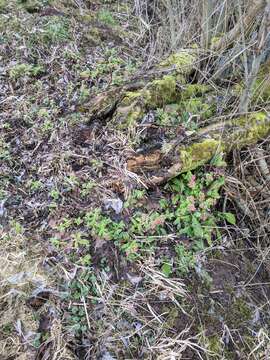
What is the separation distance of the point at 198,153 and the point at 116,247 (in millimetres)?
917

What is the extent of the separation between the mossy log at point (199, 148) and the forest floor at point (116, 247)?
0.08 metres

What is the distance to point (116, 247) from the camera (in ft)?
7.76

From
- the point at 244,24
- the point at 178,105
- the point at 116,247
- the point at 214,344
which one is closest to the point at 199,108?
the point at 178,105

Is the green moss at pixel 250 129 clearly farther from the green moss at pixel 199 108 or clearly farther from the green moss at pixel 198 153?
the green moss at pixel 199 108

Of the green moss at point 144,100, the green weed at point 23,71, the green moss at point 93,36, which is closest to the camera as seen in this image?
the green moss at point 144,100

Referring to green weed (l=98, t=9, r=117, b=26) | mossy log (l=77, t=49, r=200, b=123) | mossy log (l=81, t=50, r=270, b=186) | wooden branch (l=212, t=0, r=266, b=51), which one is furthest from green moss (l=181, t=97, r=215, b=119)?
green weed (l=98, t=9, r=117, b=26)

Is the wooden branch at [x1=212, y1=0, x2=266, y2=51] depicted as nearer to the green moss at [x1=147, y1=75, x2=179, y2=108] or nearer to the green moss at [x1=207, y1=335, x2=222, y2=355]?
the green moss at [x1=147, y1=75, x2=179, y2=108]

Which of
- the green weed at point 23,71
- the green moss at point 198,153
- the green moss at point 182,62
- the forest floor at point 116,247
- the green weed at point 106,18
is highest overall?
the green moss at point 182,62

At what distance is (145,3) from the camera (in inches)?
198

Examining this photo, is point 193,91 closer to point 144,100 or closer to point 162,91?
point 162,91

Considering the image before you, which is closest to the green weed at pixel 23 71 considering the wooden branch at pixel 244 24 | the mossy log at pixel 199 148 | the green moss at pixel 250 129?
the mossy log at pixel 199 148

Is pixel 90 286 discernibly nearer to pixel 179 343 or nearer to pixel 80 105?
pixel 179 343

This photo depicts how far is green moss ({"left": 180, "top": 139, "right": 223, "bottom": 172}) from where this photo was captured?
2.62 m

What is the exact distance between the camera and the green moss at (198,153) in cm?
262
